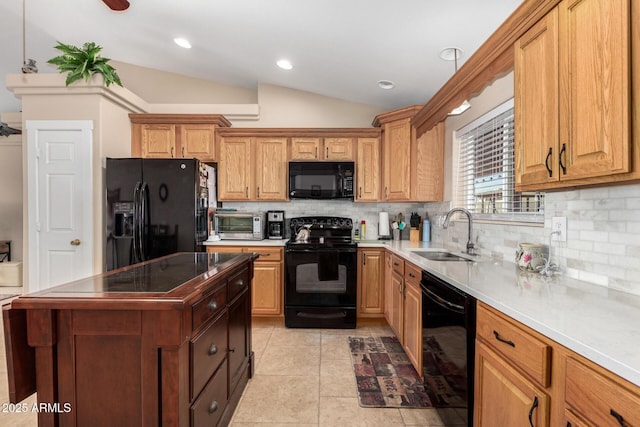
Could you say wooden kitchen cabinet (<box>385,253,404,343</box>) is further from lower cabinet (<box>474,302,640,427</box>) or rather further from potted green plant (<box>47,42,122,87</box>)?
potted green plant (<box>47,42,122,87</box>)

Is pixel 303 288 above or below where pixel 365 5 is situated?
below

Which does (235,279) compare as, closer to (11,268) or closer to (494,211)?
(494,211)

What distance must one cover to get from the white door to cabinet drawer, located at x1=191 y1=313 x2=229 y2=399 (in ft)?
7.88

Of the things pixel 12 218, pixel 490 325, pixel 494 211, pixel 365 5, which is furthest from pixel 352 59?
pixel 12 218

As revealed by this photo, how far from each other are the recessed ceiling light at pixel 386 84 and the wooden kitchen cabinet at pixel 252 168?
1266 millimetres

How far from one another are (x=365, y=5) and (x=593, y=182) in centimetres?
175

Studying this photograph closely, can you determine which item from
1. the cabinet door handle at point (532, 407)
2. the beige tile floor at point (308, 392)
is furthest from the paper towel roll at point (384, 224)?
the cabinet door handle at point (532, 407)

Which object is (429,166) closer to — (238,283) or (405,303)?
(405,303)

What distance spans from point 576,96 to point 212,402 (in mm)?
2122

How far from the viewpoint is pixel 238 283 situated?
1.93m

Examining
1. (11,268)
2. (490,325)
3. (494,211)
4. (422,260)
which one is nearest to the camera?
(490,325)

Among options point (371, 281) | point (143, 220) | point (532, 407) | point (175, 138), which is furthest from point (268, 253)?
point (532, 407)

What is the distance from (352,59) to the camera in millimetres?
2803

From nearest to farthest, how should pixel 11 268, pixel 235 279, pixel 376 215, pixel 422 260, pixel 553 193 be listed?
pixel 553 193 → pixel 235 279 → pixel 422 260 → pixel 376 215 → pixel 11 268
